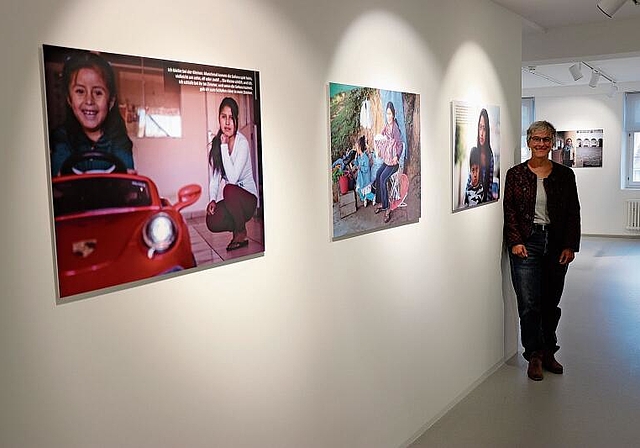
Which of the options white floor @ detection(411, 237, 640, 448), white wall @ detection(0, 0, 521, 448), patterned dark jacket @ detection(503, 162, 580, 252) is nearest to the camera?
white wall @ detection(0, 0, 521, 448)

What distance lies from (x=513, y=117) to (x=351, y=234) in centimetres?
260

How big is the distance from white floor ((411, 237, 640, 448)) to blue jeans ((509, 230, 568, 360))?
10.8 inches

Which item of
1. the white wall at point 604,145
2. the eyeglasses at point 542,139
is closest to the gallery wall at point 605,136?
the white wall at point 604,145

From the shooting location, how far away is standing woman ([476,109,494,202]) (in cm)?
449

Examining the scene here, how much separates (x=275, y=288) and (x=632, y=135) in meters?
11.7

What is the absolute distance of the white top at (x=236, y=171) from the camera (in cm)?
231

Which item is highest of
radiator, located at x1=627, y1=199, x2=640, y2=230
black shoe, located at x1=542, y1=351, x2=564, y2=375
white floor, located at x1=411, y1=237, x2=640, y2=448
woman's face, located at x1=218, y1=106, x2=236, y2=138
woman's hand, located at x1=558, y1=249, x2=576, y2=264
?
woman's face, located at x1=218, y1=106, x2=236, y2=138

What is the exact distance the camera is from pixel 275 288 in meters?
2.66

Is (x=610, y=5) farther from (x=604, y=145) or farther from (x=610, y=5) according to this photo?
(x=604, y=145)

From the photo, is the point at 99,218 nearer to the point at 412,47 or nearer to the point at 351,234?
the point at 351,234

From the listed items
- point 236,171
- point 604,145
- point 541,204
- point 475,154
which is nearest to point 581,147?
point 604,145

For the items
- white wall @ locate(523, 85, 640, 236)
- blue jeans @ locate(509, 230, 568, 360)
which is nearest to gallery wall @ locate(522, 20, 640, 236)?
white wall @ locate(523, 85, 640, 236)

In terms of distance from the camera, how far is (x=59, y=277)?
1.83 m

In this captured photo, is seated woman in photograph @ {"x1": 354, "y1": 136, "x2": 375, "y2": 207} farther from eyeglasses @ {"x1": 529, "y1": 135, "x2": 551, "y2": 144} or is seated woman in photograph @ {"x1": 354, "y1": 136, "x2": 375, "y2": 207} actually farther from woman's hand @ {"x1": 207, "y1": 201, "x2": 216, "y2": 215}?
eyeglasses @ {"x1": 529, "y1": 135, "x2": 551, "y2": 144}
